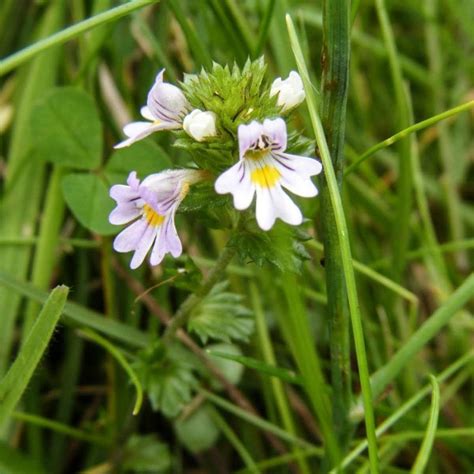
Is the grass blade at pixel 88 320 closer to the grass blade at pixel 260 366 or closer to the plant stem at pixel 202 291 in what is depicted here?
the plant stem at pixel 202 291

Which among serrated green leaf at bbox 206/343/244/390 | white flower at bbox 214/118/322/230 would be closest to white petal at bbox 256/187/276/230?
white flower at bbox 214/118/322/230

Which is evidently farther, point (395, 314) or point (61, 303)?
point (395, 314)

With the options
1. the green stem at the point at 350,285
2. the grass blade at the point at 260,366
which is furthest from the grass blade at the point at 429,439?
the grass blade at the point at 260,366

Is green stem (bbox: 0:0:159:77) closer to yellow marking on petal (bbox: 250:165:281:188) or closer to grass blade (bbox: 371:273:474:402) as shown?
yellow marking on petal (bbox: 250:165:281:188)

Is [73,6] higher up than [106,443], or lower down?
higher up

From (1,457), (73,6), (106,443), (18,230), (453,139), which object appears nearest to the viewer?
(1,457)

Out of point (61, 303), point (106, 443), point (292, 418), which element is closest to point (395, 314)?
point (292, 418)

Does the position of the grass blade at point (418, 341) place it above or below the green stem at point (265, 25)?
below

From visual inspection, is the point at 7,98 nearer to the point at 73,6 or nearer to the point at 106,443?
the point at 73,6
